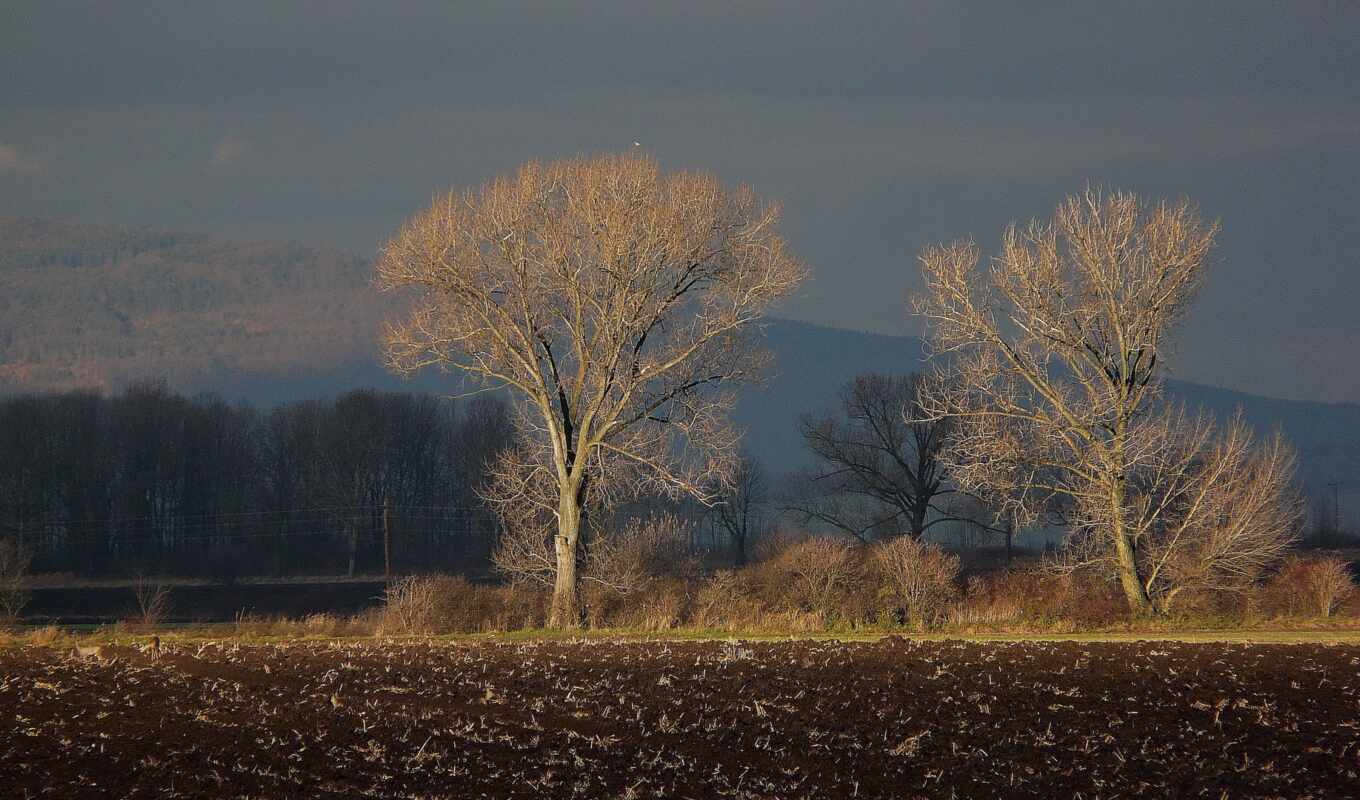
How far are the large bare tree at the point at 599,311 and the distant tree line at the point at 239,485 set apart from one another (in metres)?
54.7

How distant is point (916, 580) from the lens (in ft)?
114

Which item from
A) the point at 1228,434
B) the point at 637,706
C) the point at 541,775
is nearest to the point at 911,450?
the point at 1228,434

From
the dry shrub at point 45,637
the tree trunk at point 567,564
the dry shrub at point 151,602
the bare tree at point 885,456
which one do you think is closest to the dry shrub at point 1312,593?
the tree trunk at point 567,564

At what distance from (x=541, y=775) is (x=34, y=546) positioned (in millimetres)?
78593

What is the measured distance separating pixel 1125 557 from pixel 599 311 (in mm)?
15423

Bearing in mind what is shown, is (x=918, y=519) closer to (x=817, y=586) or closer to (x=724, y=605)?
(x=817, y=586)

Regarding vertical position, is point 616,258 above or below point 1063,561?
above

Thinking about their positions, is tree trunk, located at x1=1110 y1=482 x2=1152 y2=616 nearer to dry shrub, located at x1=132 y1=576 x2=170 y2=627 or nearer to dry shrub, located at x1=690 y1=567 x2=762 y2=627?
dry shrub, located at x1=690 y1=567 x2=762 y2=627

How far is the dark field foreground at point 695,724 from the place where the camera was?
1406 centimetres

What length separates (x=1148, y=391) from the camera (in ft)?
115

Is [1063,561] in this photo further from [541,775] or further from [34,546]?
[34,546]

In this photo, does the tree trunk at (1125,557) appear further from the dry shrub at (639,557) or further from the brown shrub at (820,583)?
the dry shrub at (639,557)

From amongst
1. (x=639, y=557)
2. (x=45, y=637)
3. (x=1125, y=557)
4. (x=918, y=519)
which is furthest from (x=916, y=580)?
(x=918, y=519)

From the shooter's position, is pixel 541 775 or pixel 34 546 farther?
pixel 34 546
